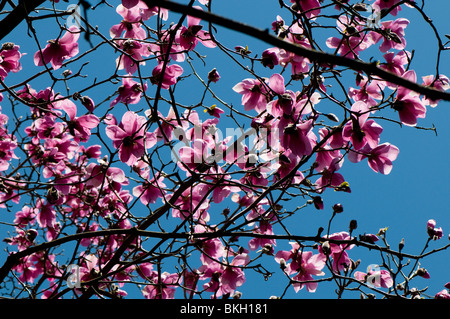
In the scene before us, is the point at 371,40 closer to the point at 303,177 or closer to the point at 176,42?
the point at 303,177

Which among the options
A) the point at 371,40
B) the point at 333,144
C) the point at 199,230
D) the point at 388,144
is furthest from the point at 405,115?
the point at 199,230

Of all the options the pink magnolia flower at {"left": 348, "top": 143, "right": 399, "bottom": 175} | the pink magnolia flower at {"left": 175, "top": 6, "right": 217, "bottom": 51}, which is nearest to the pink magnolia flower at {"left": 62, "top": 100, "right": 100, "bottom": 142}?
the pink magnolia flower at {"left": 175, "top": 6, "right": 217, "bottom": 51}

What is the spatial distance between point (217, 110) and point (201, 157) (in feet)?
1.72

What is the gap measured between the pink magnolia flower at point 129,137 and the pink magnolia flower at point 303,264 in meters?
1.02

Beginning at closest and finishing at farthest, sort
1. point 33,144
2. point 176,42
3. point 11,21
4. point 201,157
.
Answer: point 11,21 < point 201,157 < point 176,42 < point 33,144

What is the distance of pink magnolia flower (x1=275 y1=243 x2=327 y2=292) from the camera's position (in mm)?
2283

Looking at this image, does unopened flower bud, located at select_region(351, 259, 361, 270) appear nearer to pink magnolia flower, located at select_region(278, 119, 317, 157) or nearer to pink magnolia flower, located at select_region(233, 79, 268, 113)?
pink magnolia flower, located at select_region(278, 119, 317, 157)

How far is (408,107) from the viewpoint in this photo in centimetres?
183

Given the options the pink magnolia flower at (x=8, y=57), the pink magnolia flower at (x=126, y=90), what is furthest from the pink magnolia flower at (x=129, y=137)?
the pink magnolia flower at (x=8, y=57)

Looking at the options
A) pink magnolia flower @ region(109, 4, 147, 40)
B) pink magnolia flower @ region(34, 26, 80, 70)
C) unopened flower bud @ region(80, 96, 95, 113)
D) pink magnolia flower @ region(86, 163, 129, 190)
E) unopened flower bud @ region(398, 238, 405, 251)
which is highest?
pink magnolia flower @ region(109, 4, 147, 40)

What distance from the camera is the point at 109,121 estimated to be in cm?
223

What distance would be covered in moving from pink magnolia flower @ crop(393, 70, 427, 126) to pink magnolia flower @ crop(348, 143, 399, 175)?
0.47 ft

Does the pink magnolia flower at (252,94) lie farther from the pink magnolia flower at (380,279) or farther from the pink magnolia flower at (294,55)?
the pink magnolia flower at (380,279)

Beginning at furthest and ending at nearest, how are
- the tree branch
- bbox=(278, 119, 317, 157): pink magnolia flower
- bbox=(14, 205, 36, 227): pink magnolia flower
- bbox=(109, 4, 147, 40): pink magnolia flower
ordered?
1. bbox=(14, 205, 36, 227): pink magnolia flower
2. bbox=(109, 4, 147, 40): pink magnolia flower
3. bbox=(278, 119, 317, 157): pink magnolia flower
4. the tree branch
